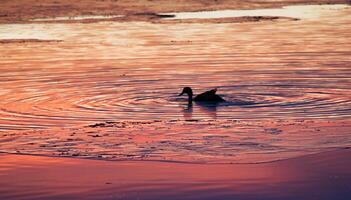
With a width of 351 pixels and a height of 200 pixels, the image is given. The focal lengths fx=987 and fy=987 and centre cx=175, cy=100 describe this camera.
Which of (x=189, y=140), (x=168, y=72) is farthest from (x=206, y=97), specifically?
(x=168, y=72)

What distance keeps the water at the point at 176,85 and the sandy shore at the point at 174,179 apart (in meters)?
0.62

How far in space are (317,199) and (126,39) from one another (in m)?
24.9

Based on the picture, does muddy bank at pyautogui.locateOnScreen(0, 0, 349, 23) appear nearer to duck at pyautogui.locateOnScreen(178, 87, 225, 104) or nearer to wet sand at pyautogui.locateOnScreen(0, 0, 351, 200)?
wet sand at pyautogui.locateOnScreen(0, 0, 351, 200)

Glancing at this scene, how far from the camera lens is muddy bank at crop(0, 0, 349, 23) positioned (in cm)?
4616

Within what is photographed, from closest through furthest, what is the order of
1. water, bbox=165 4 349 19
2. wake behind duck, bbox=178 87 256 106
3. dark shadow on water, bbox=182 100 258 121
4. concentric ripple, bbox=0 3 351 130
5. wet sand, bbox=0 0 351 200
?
wet sand, bbox=0 0 351 200
dark shadow on water, bbox=182 100 258 121
concentric ripple, bbox=0 3 351 130
wake behind duck, bbox=178 87 256 106
water, bbox=165 4 349 19

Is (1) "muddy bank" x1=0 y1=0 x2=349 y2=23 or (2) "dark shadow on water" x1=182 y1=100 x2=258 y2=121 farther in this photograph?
(1) "muddy bank" x1=0 y1=0 x2=349 y2=23

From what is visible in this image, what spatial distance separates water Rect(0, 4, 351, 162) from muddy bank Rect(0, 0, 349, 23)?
4638 mm

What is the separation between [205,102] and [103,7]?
1245 inches

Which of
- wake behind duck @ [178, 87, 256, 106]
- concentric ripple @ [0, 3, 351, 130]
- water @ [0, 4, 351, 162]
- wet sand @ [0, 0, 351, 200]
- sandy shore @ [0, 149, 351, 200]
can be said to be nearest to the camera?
sandy shore @ [0, 149, 351, 200]

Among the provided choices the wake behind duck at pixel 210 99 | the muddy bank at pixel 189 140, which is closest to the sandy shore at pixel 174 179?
the muddy bank at pixel 189 140

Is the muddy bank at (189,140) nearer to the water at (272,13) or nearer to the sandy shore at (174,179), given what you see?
the sandy shore at (174,179)

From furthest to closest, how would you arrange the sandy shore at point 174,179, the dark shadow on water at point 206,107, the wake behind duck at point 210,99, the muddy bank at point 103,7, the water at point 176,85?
the muddy bank at point 103,7
the wake behind duck at point 210,99
the dark shadow on water at point 206,107
the water at point 176,85
the sandy shore at point 174,179

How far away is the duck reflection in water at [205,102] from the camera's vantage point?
19516 millimetres

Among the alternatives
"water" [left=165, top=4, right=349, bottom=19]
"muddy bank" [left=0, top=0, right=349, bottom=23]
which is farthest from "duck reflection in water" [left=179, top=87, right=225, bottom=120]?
"water" [left=165, top=4, right=349, bottom=19]
